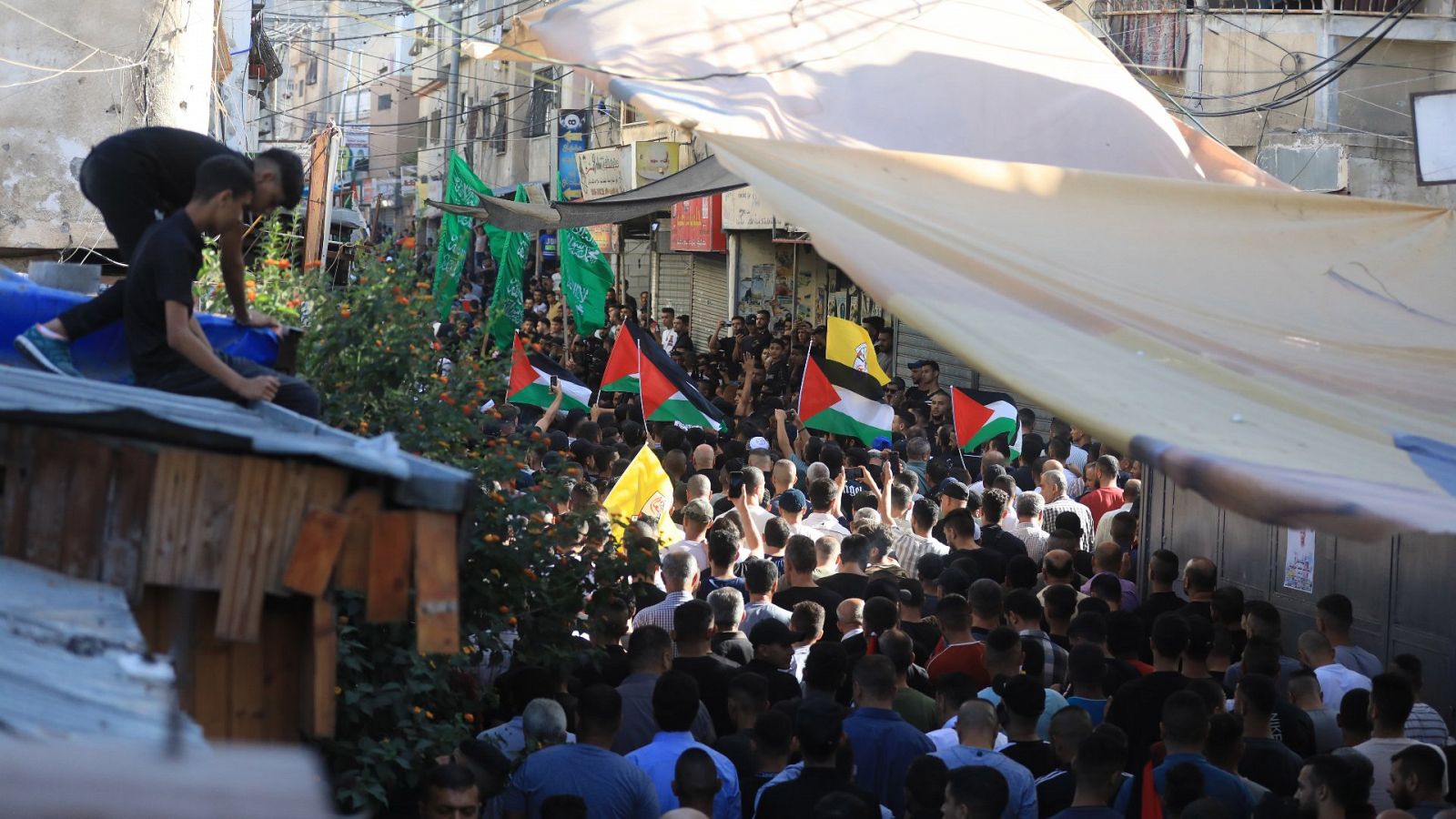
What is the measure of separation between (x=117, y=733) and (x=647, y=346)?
10585 millimetres

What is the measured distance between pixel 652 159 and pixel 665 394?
16.5 meters

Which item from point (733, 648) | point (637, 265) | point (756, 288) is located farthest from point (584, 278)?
point (637, 265)

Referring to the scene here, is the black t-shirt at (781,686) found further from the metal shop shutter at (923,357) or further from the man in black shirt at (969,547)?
the metal shop shutter at (923,357)

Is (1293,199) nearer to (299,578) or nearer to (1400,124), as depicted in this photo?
(299,578)

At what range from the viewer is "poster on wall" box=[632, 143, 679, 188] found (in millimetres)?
28375

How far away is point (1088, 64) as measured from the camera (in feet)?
28.7

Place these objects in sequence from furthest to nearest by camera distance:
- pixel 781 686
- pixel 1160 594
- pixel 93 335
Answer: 1. pixel 1160 594
2. pixel 781 686
3. pixel 93 335

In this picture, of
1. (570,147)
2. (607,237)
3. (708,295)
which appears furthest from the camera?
(570,147)

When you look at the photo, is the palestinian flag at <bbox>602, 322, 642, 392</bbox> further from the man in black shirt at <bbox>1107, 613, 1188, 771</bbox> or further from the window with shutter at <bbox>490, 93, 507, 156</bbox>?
the window with shutter at <bbox>490, 93, 507, 156</bbox>

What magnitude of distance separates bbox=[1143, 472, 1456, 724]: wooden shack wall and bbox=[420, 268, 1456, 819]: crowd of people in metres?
1.11

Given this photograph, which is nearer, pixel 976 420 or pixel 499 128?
pixel 976 420

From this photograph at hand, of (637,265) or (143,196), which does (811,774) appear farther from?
(637,265)

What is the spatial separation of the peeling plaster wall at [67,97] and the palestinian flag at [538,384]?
3686 mm

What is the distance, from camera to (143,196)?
17.0 feet
